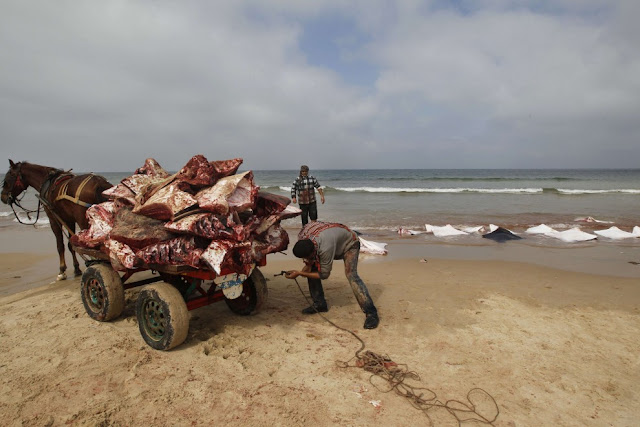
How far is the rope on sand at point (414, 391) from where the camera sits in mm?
2951

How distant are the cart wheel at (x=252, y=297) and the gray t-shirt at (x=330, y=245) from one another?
0.81 m

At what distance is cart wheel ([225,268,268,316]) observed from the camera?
4648 mm

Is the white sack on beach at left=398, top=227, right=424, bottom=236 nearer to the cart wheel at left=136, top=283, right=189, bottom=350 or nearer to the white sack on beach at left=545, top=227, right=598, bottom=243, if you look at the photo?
the white sack on beach at left=545, top=227, right=598, bottom=243

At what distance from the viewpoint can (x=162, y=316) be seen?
3854mm

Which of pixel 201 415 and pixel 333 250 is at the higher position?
pixel 333 250

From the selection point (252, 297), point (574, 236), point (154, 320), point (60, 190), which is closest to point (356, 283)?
point (252, 297)

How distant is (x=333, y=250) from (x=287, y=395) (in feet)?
5.78

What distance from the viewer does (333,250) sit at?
445 centimetres

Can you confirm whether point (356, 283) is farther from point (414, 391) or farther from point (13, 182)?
point (13, 182)

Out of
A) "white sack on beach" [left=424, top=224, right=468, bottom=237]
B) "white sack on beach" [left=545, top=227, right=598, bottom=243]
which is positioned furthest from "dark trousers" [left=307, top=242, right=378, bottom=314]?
"white sack on beach" [left=545, top=227, right=598, bottom=243]

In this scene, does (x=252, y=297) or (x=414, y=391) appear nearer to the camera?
(x=414, y=391)

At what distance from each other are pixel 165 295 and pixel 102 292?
4.05ft

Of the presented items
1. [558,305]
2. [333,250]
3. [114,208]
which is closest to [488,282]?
[558,305]

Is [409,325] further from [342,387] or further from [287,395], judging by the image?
[287,395]
